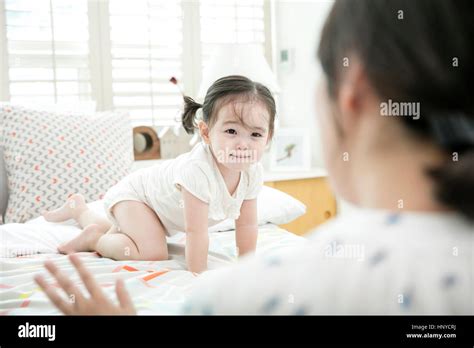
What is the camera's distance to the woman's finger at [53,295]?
1.38 feet

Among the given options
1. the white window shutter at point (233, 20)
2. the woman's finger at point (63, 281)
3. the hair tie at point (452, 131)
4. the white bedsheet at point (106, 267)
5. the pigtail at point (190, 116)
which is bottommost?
the white bedsheet at point (106, 267)

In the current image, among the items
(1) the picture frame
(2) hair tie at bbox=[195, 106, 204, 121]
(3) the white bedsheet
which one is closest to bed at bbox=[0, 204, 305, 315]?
(3) the white bedsheet

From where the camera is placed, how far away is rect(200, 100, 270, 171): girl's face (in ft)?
2.34

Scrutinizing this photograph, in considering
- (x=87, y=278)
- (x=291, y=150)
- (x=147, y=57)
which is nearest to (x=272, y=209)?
(x=291, y=150)

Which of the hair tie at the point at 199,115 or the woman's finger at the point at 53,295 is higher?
the hair tie at the point at 199,115

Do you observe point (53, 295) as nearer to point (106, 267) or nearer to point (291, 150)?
point (106, 267)

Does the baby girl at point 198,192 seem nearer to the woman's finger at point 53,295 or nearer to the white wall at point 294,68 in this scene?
the white wall at point 294,68

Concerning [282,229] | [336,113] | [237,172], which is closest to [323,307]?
[336,113]

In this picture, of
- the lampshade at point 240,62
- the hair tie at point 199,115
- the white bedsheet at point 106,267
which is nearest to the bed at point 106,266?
the white bedsheet at point 106,267

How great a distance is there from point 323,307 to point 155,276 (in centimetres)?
41

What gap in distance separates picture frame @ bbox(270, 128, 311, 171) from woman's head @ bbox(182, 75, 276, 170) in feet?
0.32

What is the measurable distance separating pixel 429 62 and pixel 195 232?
1.78 ft

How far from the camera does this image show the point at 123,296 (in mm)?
435

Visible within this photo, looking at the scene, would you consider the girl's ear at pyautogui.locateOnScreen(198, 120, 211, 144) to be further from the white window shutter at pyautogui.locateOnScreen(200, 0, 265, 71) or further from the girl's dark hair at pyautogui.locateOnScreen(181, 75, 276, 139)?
the white window shutter at pyautogui.locateOnScreen(200, 0, 265, 71)
